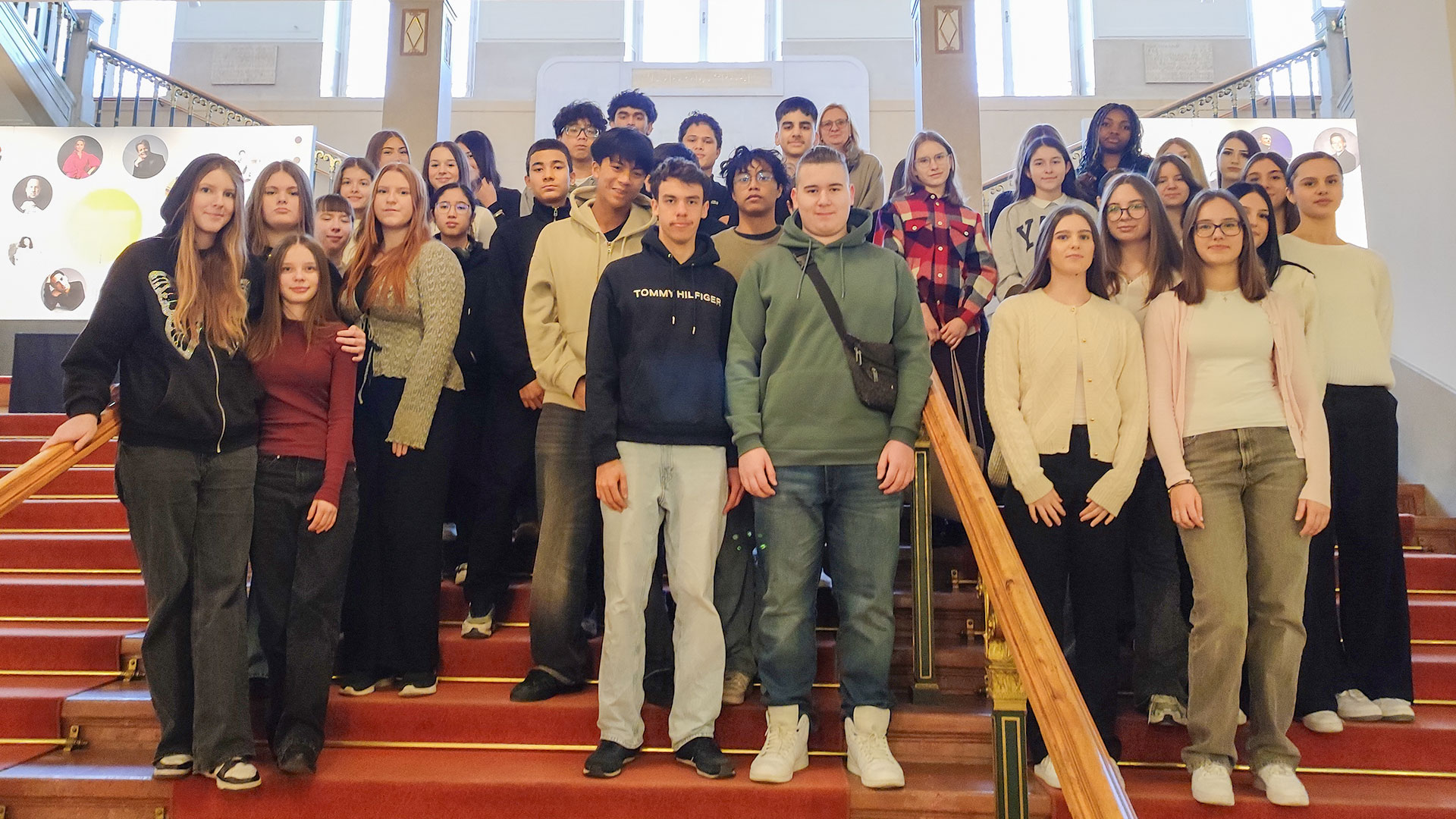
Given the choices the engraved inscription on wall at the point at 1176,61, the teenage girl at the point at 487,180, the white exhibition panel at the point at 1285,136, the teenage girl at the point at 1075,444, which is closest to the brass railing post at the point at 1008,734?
the teenage girl at the point at 1075,444

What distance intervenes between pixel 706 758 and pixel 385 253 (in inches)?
67.8

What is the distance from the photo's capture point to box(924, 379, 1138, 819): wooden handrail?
174 cm

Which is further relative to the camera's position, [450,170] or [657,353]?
[450,170]

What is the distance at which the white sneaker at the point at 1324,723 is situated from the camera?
273 cm

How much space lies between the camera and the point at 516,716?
2779 millimetres

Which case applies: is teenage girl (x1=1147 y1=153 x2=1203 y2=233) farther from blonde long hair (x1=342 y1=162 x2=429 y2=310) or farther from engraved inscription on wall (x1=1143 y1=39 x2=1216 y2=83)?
engraved inscription on wall (x1=1143 y1=39 x2=1216 y2=83)

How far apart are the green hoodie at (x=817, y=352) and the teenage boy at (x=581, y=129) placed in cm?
139

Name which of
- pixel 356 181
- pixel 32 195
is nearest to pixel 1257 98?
pixel 356 181

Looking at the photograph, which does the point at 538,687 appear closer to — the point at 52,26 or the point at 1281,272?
the point at 1281,272

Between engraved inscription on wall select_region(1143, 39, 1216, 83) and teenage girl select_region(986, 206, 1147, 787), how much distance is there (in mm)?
10896

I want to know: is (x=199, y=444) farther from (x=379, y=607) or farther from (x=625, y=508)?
(x=625, y=508)

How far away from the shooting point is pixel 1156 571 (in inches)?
112

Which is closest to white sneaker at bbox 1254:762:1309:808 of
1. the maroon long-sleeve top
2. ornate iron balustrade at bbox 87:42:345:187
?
the maroon long-sleeve top

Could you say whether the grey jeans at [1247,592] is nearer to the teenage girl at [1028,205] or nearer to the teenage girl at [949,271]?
the teenage girl at [949,271]
